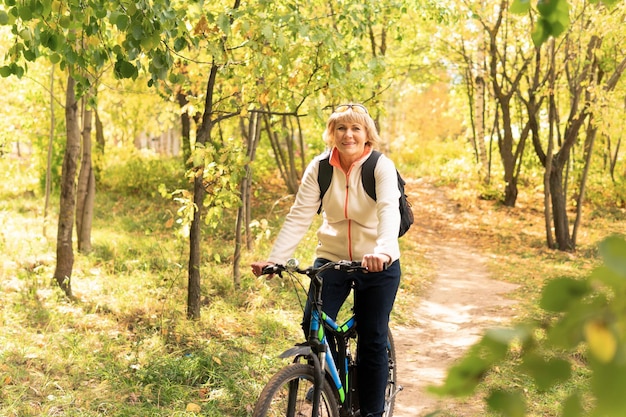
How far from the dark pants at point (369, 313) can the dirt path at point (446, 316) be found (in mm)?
295

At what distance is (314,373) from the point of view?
10.9 ft

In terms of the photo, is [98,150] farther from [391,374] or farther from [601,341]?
[601,341]

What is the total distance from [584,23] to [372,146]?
11.5 m

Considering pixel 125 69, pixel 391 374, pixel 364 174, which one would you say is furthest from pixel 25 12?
pixel 391 374

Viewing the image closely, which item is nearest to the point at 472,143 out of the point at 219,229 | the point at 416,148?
the point at 416,148

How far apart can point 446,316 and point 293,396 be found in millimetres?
5344

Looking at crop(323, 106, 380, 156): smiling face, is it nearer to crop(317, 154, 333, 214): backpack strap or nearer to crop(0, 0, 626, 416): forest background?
crop(317, 154, 333, 214): backpack strap

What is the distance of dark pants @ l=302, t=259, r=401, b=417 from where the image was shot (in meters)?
3.54

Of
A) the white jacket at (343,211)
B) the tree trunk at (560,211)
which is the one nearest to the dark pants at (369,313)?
the white jacket at (343,211)

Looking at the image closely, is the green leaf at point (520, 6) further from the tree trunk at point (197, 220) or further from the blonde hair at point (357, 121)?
the tree trunk at point (197, 220)

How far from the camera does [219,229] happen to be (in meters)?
12.3

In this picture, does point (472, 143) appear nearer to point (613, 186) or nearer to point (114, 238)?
point (613, 186)

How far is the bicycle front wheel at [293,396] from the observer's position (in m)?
3.05

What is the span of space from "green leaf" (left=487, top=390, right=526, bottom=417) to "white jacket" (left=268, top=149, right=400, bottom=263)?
285cm
